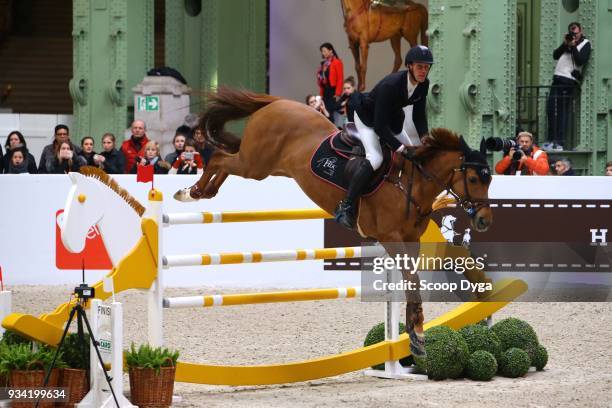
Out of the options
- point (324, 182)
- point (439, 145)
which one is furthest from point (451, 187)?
point (324, 182)

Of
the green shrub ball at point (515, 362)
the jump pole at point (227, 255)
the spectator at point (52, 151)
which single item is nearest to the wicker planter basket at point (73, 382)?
the jump pole at point (227, 255)

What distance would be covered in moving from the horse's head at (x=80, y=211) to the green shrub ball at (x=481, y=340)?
10.1 ft

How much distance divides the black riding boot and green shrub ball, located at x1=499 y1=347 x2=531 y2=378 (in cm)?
170

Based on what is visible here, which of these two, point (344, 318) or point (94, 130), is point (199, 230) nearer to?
point (344, 318)

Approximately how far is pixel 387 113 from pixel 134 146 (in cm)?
698

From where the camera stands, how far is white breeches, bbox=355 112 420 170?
8617mm

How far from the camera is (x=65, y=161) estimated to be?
46.3ft

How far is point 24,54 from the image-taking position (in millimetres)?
25797

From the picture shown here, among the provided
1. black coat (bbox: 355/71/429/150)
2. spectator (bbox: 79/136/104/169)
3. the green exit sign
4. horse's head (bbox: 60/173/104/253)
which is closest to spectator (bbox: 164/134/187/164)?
spectator (bbox: 79/136/104/169)

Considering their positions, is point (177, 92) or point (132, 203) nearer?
point (132, 203)

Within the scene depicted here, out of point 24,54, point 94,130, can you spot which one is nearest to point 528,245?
point 94,130

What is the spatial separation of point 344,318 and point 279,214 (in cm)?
333

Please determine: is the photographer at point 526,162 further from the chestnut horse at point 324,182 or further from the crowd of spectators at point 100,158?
the chestnut horse at point 324,182

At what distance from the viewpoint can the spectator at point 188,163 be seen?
14.0 metres
